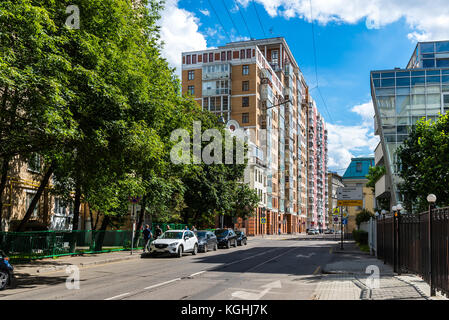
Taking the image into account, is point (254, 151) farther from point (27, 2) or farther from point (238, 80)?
point (27, 2)

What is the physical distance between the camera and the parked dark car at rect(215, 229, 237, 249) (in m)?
36.2

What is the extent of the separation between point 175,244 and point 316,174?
12660 centimetres

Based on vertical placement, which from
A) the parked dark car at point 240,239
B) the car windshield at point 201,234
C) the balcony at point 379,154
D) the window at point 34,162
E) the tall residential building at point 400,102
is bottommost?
the parked dark car at point 240,239

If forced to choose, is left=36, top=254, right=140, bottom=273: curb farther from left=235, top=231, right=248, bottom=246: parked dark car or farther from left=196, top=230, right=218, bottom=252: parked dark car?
left=235, top=231, right=248, bottom=246: parked dark car

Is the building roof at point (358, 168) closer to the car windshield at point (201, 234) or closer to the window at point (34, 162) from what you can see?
the car windshield at point (201, 234)

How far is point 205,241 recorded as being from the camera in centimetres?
3094

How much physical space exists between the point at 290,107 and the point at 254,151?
32853 millimetres

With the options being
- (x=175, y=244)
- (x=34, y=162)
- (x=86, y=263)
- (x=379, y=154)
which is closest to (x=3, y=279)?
(x=86, y=263)

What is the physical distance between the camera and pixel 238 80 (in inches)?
3095

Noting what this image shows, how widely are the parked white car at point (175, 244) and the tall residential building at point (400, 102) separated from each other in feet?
75.8

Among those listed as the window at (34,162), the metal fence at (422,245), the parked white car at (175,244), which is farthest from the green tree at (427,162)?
the window at (34,162)

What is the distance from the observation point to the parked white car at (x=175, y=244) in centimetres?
2559

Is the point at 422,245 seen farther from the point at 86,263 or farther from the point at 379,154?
the point at 379,154
